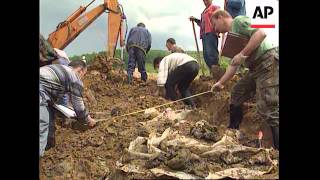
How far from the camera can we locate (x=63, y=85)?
1023 centimetres

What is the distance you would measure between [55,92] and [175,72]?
1.68m

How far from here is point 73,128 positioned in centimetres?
1020

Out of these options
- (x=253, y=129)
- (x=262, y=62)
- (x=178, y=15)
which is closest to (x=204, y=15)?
(x=178, y=15)

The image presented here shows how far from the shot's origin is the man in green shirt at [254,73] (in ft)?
31.5

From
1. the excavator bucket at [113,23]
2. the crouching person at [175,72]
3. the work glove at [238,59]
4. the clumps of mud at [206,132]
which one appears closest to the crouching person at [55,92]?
the excavator bucket at [113,23]

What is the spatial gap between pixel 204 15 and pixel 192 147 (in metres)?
1.78

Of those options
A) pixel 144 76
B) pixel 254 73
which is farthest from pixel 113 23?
pixel 254 73

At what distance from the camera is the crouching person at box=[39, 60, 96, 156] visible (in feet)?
33.1

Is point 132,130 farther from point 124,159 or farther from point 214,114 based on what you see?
point 214,114

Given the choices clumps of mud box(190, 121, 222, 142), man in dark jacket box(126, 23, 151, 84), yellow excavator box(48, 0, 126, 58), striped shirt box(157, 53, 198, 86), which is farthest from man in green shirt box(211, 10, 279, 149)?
yellow excavator box(48, 0, 126, 58)

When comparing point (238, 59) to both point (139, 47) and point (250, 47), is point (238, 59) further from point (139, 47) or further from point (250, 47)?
point (139, 47)

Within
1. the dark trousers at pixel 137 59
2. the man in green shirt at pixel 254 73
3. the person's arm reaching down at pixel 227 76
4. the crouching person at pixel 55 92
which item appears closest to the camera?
the man in green shirt at pixel 254 73

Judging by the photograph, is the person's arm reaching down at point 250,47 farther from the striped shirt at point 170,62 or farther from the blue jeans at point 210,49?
the striped shirt at point 170,62

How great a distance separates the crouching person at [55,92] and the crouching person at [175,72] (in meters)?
1.10
